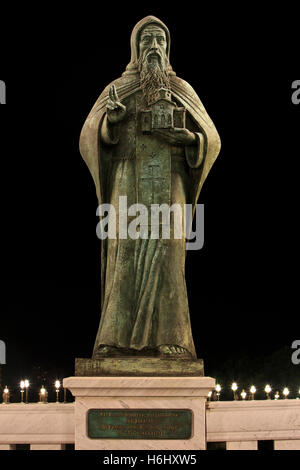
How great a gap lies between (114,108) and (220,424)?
12.3 feet

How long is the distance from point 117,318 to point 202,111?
8.62ft

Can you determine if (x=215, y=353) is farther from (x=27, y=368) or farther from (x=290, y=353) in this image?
(x=27, y=368)

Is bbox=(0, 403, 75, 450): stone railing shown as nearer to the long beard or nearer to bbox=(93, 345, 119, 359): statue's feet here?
bbox=(93, 345, 119, 359): statue's feet

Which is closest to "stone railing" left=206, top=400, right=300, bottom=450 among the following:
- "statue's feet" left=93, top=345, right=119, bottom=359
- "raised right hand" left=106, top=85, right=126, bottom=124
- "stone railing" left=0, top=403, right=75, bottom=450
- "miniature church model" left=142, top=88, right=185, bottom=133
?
"statue's feet" left=93, top=345, right=119, bottom=359

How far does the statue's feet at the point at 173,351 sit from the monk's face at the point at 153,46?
10.5 ft

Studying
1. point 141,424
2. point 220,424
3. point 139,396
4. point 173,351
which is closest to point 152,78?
point 173,351

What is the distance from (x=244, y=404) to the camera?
11508mm

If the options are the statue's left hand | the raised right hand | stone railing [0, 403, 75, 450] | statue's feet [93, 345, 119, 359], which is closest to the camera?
statue's feet [93, 345, 119, 359]

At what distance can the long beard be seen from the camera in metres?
11.2

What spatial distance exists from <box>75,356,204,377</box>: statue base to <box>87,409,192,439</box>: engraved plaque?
41 cm

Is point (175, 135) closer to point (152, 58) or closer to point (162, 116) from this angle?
point (162, 116)

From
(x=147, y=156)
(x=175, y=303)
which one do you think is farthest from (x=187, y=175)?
(x=175, y=303)

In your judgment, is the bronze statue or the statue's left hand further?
the statue's left hand

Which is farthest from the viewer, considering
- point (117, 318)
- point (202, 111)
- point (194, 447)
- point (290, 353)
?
point (290, 353)
